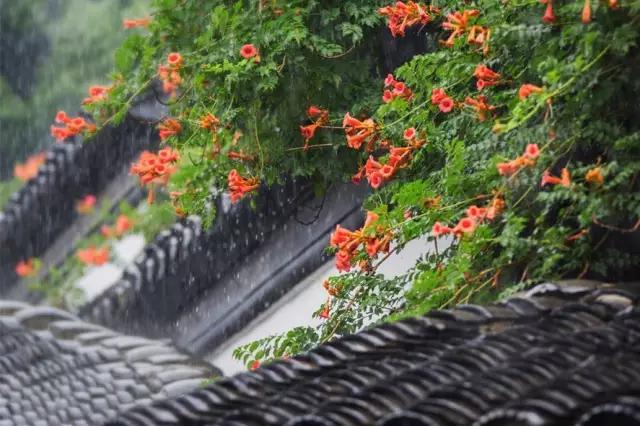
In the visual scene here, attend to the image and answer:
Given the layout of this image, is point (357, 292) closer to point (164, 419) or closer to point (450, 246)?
point (450, 246)

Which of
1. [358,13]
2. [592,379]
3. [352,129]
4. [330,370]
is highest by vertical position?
[358,13]

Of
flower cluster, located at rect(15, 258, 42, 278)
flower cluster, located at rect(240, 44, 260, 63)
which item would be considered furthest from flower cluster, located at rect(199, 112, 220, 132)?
flower cluster, located at rect(15, 258, 42, 278)

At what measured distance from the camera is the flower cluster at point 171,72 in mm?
4977

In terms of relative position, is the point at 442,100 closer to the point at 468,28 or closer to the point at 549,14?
the point at 468,28

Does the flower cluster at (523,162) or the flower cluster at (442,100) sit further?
the flower cluster at (442,100)

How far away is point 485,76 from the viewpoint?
415 cm

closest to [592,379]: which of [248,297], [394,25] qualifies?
[394,25]

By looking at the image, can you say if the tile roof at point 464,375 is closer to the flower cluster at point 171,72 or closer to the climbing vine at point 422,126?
the climbing vine at point 422,126

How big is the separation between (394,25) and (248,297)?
1.84 metres

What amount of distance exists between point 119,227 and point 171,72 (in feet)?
10.7

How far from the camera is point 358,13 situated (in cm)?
496

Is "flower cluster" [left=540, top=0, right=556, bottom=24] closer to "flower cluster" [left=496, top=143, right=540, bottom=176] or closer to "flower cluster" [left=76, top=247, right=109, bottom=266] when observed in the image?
"flower cluster" [left=496, top=143, right=540, bottom=176]

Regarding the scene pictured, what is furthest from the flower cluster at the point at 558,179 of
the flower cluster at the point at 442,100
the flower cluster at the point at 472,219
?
the flower cluster at the point at 442,100

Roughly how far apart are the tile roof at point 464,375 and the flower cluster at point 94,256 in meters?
5.31
